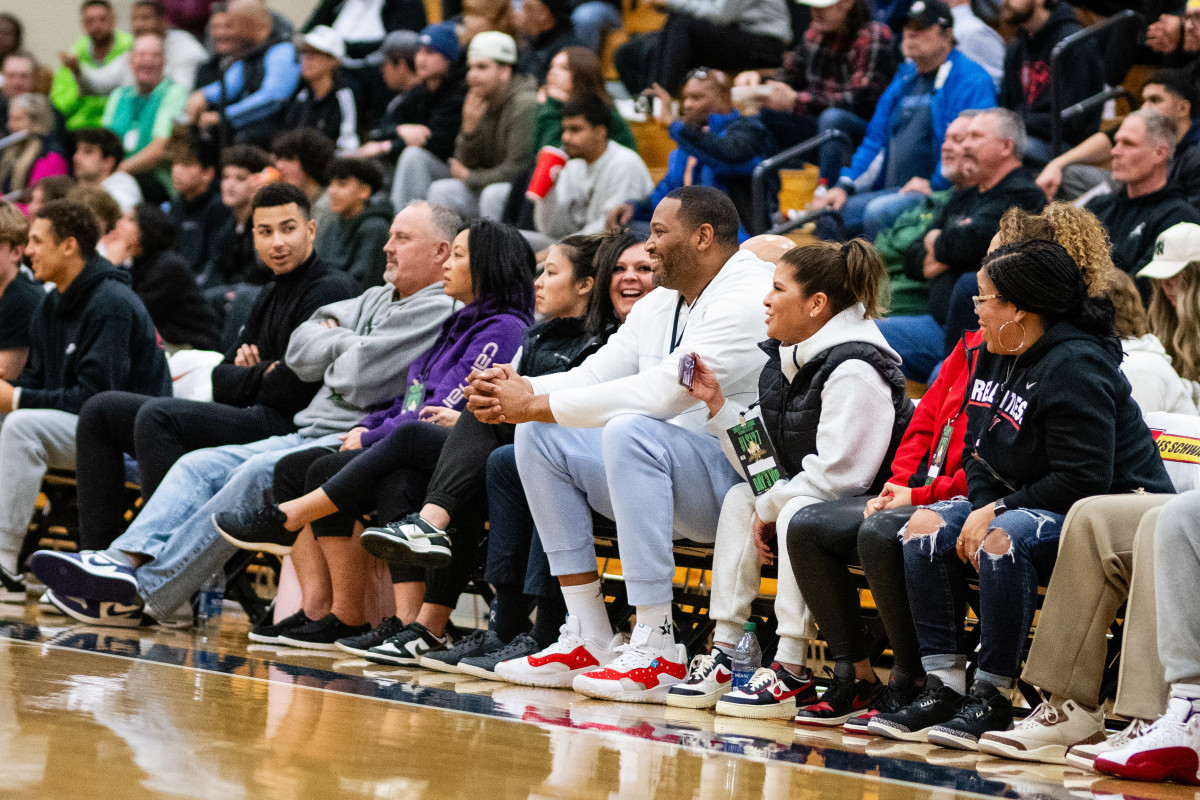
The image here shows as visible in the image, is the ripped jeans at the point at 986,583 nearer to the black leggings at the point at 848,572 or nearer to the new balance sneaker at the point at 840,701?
the black leggings at the point at 848,572

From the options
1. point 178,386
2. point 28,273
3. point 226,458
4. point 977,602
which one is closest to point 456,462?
point 226,458

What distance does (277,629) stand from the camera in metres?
4.62

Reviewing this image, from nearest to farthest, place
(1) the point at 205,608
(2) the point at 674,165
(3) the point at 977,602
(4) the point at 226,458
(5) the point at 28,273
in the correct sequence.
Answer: (3) the point at 977,602 < (4) the point at 226,458 < (1) the point at 205,608 < (5) the point at 28,273 < (2) the point at 674,165

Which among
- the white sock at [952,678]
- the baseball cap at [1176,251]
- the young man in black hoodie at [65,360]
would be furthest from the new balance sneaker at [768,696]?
the young man in black hoodie at [65,360]

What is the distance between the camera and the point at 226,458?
197 inches

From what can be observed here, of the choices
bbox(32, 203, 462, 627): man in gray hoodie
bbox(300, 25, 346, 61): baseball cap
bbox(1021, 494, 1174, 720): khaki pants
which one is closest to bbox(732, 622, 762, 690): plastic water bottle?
bbox(1021, 494, 1174, 720): khaki pants

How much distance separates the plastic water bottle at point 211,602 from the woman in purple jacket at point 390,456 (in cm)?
63

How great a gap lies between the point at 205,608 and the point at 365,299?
1355 mm

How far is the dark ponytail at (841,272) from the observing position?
3725 millimetres

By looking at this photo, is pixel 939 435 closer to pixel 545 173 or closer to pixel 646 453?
pixel 646 453

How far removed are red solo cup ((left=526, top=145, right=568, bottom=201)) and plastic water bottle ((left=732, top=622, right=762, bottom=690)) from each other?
3718 mm

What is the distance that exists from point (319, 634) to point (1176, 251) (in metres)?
2.88

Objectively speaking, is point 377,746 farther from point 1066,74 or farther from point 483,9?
point 483,9

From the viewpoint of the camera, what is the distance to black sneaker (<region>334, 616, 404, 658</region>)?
4.38 meters
